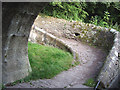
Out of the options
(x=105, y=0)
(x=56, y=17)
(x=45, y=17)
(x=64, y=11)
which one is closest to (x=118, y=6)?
(x=105, y=0)

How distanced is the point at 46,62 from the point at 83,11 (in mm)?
11028

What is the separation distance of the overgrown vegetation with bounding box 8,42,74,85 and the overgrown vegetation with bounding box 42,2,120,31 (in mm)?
5933

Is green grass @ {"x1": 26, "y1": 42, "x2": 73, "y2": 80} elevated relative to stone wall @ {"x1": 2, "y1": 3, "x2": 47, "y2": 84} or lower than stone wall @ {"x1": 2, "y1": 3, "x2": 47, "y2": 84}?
lower

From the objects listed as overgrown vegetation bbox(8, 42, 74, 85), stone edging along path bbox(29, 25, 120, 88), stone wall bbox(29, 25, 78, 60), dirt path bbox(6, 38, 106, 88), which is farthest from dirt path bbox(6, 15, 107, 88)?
stone wall bbox(29, 25, 78, 60)

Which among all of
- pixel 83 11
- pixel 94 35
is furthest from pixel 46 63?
pixel 83 11

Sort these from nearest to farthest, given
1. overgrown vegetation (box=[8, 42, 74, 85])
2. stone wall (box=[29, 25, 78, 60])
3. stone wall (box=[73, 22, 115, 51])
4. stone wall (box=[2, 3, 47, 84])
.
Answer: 1. stone wall (box=[2, 3, 47, 84])
2. overgrown vegetation (box=[8, 42, 74, 85])
3. stone wall (box=[29, 25, 78, 60])
4. stone wall (box=[73, 22, 115, 51])

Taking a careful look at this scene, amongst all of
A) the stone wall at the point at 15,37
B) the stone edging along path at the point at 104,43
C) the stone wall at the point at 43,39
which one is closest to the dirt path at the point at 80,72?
the stone wall at the point at 15,37

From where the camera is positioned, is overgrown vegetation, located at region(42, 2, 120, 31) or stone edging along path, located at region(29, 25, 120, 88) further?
overgrown vegetation, located at region(42, 2, 120, 31)

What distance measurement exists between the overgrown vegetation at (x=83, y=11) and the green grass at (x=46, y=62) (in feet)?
19.4

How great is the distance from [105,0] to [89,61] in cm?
1132

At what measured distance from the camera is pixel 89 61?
327 inches

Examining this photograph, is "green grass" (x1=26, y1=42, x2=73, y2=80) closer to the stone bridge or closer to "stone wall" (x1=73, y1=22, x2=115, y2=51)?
the stone bridge

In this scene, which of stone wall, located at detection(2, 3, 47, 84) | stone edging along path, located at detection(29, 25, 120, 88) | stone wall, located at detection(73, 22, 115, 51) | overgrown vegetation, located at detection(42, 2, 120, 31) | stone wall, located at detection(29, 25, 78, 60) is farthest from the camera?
overgrown vegetation, located at detection(42, 2, 120, 31)

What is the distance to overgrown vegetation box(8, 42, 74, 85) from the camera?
5580 millimetres
